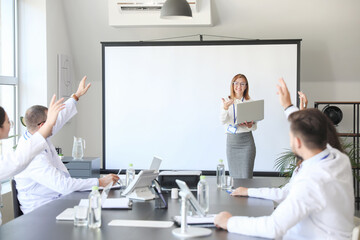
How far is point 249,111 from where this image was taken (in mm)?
5289

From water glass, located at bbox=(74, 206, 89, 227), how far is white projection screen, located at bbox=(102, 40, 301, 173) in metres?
3.97

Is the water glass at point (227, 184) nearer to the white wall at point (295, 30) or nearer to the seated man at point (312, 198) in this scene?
the seated man at point (312, 198)

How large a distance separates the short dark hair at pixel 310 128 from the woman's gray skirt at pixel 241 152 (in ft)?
10.2

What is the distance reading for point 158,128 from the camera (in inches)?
257

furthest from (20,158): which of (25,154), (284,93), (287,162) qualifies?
(287,162)

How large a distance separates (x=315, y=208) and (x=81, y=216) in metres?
1.14

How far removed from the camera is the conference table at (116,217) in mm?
2311

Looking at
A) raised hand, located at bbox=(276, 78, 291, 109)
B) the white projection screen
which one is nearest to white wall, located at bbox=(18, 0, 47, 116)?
the white projection screen

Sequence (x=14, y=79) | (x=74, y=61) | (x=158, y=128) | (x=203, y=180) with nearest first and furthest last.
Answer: (x=203, y=180)
(x=14, y=79)
(x=158, y=128)
(x=74, y=61)

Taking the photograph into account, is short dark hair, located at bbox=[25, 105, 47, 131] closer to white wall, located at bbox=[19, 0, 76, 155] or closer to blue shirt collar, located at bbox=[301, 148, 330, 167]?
blue shirt collar, located at bbox=[301, 148, 330, 167]

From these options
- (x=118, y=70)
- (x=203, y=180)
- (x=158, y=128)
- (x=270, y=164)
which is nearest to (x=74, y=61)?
(x=118, y=70)

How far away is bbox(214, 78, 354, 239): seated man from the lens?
2199mm

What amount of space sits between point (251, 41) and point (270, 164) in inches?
62.4

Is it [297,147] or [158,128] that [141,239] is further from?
[158,128]
